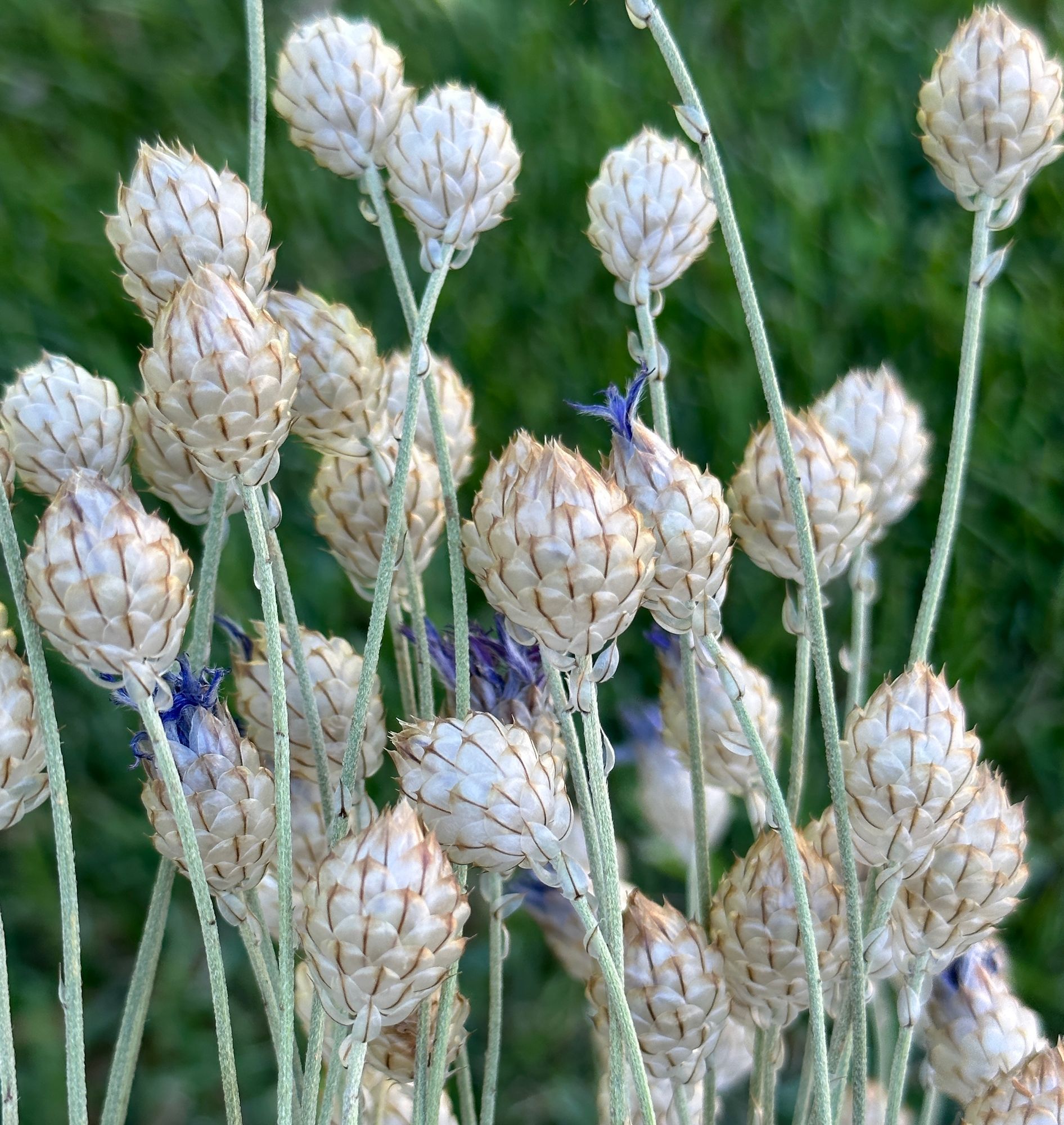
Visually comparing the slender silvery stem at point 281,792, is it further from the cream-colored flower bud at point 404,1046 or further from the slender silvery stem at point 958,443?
the slender silvery stem at point 958,443

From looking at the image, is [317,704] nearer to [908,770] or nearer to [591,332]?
[908,770]

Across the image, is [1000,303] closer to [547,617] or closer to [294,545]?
[294,545]

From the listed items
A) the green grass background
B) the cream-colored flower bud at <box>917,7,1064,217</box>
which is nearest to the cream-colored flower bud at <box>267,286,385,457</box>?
the cream-colored flower bud at <box>917,7,1064,217</box>

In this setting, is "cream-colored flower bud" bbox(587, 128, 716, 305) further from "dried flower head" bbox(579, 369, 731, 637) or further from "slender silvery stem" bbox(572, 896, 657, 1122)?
"slender silvery stem" bbox(572, 896, 657, 1122)

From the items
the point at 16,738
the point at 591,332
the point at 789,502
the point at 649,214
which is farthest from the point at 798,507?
the point at 591,332

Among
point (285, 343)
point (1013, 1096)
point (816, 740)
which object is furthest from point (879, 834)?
point (816, 740)
